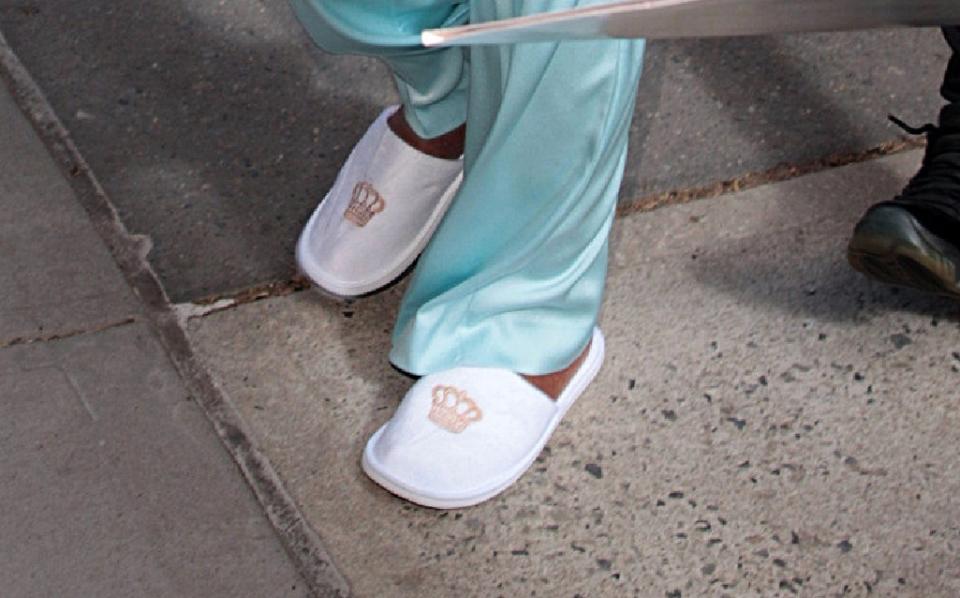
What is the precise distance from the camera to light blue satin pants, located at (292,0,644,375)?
137cm

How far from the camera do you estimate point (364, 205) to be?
1.81 metres

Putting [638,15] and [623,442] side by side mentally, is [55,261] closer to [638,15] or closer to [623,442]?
[623,442]

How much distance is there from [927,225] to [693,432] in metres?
0.40

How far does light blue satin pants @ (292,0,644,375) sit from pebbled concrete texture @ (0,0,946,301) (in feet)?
1.23

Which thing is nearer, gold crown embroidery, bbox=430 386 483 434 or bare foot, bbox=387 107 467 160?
gold crown embroidery, bbox=430 386 483 434

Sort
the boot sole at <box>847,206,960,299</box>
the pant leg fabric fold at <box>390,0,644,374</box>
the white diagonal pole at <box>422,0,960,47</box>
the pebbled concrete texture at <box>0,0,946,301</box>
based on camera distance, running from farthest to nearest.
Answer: the pebbled concrete texture at <box>0,0,946,301</box>
the boot sole at <box>847,206,960,299</box>
the pant leg fabric fold at <box>390,0,644,374</box>
the white diagonal pole at <box>422,0,960,47</box>

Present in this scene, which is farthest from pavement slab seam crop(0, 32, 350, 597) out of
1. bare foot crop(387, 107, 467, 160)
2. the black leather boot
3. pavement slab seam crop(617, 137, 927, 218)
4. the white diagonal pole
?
the white diagonal pole

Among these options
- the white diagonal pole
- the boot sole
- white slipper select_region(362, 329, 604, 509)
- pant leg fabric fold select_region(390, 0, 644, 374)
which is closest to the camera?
the white diagonal pole

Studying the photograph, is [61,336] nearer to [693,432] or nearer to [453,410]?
[453,410]

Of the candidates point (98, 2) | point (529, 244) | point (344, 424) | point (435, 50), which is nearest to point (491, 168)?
point (529, 244)

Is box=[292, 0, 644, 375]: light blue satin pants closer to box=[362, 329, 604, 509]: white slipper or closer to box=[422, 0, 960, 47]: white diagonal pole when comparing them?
box=[362, 329, 604, 509]: white slipper

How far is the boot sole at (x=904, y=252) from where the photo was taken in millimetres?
1700

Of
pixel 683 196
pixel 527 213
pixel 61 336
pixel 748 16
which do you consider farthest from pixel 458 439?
pixel 748 16

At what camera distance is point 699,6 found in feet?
1.98
